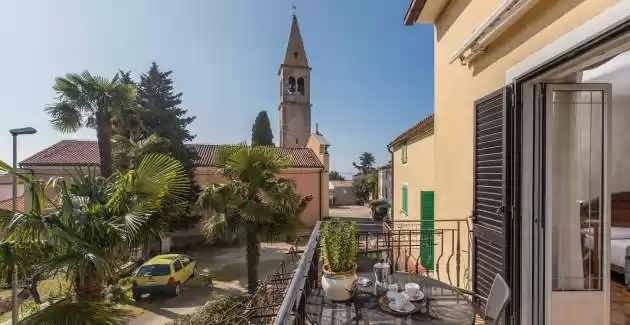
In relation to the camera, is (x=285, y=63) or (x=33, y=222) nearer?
(x=33, y=222)

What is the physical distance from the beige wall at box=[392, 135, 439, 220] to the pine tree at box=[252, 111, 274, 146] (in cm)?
2013

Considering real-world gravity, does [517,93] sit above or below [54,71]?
below

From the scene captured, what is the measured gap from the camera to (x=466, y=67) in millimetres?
3730

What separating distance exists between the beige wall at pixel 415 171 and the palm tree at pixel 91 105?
8.98 metres

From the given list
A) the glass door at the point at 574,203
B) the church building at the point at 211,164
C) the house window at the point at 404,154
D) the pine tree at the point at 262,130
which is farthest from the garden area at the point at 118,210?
the pine tree at the point at 262,130

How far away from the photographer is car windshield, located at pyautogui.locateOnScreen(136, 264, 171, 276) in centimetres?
889

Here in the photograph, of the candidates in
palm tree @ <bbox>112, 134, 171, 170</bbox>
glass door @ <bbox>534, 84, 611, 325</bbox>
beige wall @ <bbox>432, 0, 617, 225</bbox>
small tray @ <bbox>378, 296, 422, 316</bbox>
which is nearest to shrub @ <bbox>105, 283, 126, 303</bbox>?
palm tree @ <bbox>112, 134, 171, 170</bbox>

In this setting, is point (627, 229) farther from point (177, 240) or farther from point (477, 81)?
point (177, 240)

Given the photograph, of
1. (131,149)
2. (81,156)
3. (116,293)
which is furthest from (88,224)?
(81,156)

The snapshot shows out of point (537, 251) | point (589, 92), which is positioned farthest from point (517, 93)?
point (537, 251)

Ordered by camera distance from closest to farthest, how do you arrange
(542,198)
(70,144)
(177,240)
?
(542,198) → (177,240) → (70,144)

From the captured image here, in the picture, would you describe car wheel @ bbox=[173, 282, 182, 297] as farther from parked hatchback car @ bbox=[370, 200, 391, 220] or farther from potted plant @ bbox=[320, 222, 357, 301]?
parked hatchback car @ bbox=[370, 200, 391, 220]

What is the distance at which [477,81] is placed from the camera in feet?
11.3

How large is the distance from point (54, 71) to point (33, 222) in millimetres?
8124
